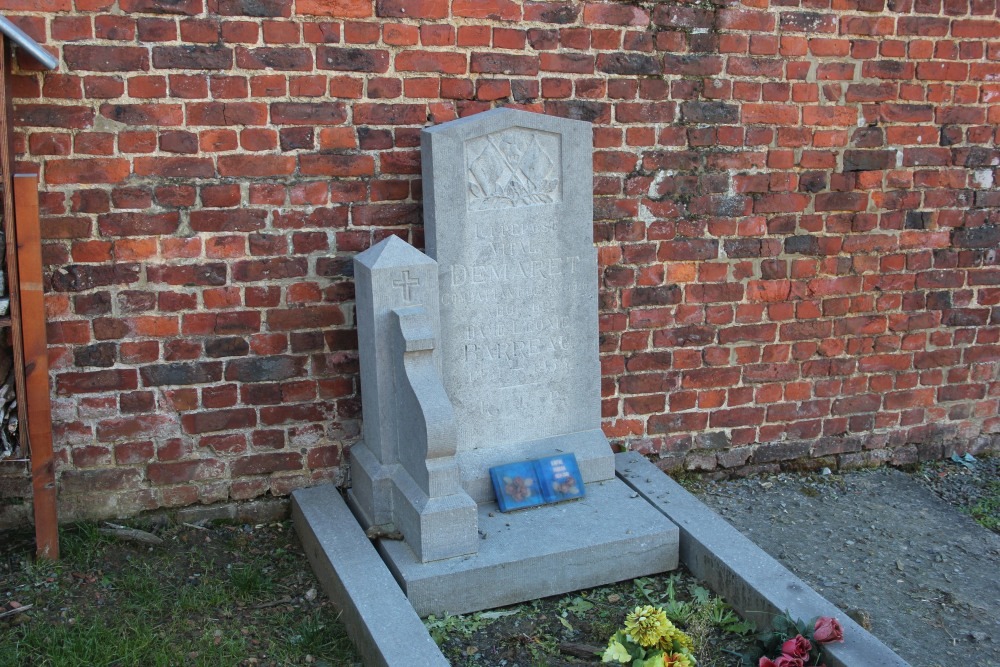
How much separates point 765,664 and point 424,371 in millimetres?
1506

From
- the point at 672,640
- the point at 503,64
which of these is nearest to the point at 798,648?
the point at 672,640

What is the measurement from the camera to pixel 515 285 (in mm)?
3828

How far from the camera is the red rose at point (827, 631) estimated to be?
288 cm

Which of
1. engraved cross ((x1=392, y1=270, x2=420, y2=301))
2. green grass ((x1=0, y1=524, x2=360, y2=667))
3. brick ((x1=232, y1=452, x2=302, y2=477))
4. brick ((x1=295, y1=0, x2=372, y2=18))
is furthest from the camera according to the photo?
brick ((x1=232, y1=452, x2=302, y2=477))

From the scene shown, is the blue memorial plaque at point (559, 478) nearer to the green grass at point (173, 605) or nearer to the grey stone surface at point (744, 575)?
the grey stone surface at point (744, 575)

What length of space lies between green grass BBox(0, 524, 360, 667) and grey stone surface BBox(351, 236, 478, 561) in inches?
16.8

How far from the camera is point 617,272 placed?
4.25 meters

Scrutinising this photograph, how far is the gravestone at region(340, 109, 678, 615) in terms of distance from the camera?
11.1ft

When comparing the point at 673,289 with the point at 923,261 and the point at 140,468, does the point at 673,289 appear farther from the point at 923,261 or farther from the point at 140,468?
→ the point at 140,468

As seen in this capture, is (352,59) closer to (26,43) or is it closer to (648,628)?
(26,43)

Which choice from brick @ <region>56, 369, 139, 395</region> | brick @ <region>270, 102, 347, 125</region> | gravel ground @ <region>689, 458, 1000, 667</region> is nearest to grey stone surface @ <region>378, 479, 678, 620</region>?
gravel ground @ <region>689, 458, 1000, 667</region>

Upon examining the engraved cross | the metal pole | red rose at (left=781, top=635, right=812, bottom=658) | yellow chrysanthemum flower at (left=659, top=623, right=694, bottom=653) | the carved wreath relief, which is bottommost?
red rose at (left=781, top=635, right=812, bottom=658)

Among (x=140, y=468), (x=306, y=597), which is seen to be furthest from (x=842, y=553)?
(x=140, y=468)

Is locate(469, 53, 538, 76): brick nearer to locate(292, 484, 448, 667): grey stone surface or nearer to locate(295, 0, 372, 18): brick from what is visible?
locate(295, 0, 372, 18): brick
